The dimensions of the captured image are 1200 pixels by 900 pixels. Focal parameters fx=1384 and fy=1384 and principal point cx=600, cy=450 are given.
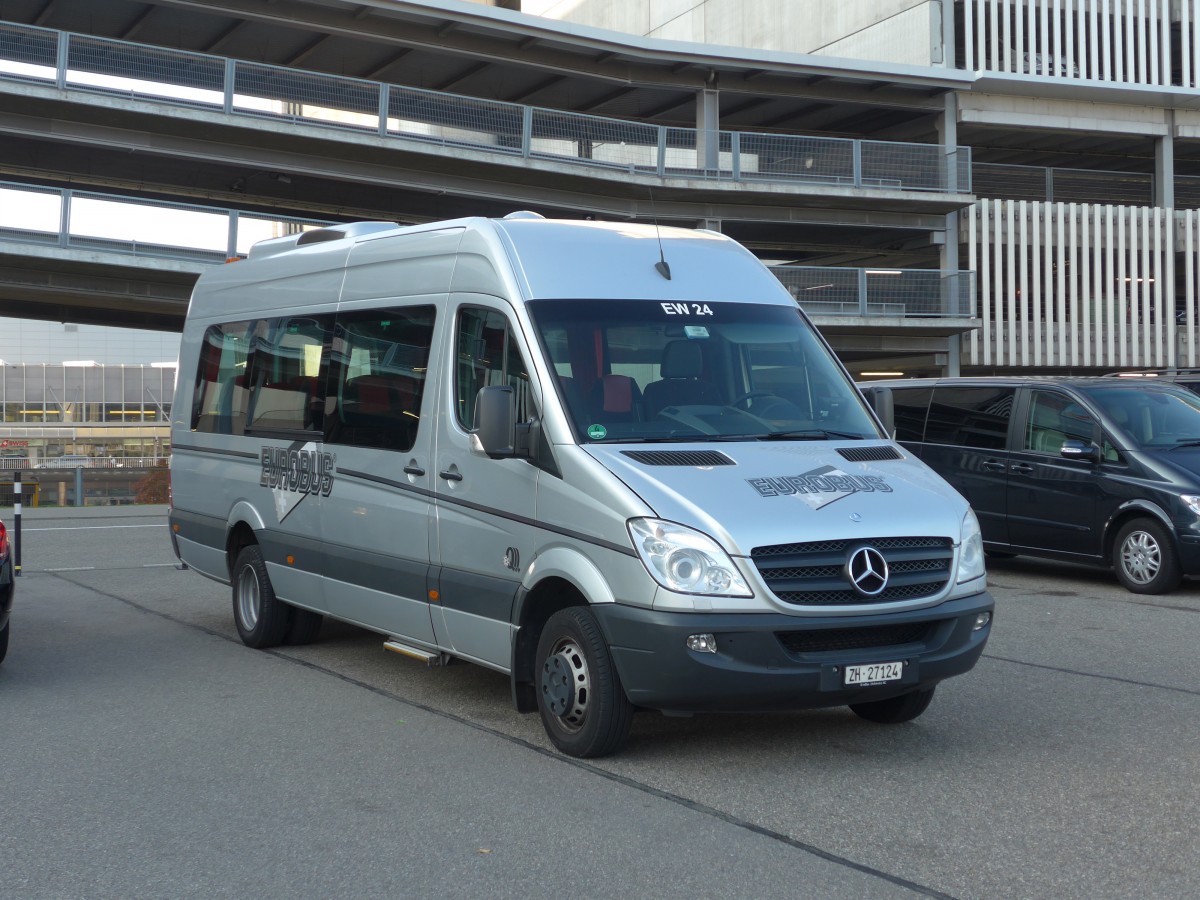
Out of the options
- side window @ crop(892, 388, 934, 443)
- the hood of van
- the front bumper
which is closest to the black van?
side window @ crop(892, 388, 934, 443)

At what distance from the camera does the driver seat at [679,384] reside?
23.0ft

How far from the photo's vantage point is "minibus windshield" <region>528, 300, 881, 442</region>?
6.89m

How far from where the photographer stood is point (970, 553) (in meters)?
6.62

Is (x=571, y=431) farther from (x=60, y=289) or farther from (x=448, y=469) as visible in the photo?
(x=60, y=289)

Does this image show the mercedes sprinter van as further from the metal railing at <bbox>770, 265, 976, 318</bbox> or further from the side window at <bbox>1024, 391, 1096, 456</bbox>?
the metal railing at <bbox>770, 265, 976, 318</bbox>

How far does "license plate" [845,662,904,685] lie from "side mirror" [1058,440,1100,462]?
24.3 ft

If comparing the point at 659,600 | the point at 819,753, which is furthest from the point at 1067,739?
the point at 659,600

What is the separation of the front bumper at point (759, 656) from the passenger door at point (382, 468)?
5.99ft

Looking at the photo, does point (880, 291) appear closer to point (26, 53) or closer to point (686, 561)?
point (26, 53)

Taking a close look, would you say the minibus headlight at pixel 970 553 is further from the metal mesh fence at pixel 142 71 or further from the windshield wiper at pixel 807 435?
the metal mesh fence at pixel 142 71

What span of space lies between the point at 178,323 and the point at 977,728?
33.3m

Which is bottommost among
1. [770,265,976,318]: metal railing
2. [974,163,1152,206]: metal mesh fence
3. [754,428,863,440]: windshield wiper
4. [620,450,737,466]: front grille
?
[620,450,737,466]: front grille

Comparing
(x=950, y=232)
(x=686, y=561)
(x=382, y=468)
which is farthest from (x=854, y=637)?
(x=950, y=232)

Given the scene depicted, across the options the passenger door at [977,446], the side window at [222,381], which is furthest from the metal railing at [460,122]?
the side window at [222,381]
